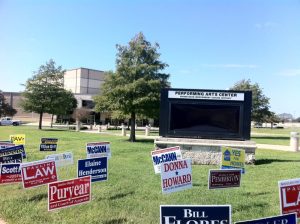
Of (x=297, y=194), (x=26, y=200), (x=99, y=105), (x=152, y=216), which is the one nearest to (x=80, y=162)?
(x=26, y=200)

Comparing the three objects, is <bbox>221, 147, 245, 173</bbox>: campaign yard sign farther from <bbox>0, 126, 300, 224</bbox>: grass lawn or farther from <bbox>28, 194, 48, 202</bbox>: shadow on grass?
<bbox>28, 194, 48, 202</bbox>: shadow on grass

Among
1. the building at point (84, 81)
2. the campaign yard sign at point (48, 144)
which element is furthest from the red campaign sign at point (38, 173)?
the building at point (84, 81)

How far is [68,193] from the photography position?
6359mm

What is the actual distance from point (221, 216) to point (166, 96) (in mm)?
12156

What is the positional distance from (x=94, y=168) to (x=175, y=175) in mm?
1792

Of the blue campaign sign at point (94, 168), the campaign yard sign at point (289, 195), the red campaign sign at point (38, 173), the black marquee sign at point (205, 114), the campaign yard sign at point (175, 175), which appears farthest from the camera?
the black marquee sign at point (205, 114)

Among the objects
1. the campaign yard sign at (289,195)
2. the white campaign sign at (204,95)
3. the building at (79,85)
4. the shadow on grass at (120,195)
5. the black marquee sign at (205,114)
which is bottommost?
the shadow on grass at (120,195)

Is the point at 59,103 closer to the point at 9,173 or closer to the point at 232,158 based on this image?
the point at 9,173

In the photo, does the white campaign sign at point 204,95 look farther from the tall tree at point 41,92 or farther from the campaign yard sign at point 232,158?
the tall tree at point 41,92

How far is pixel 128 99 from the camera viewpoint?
27.2 m

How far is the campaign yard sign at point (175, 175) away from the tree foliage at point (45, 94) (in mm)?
43382

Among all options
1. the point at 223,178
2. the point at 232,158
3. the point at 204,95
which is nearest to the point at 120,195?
the point at 223,178

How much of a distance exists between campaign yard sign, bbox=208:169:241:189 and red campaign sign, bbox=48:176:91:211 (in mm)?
2466

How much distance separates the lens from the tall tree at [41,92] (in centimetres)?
4903
